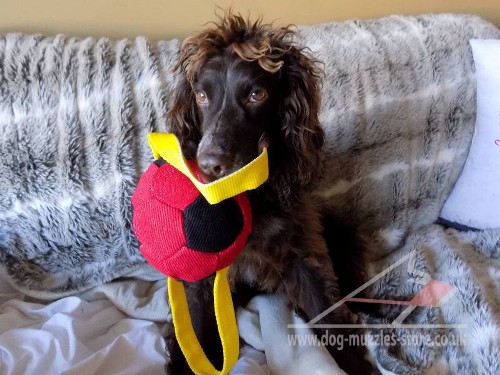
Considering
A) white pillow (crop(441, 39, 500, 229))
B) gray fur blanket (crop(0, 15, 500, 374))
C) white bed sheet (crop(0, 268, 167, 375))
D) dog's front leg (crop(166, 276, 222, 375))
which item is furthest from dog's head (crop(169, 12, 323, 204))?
white pillow (crop(441, 39, 500, 229))

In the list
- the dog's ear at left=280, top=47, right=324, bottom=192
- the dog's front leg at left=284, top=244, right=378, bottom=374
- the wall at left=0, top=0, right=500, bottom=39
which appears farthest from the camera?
the wall at left=0, top=0, right=500, bottom=39

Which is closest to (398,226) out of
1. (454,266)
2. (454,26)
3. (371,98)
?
(454,266)

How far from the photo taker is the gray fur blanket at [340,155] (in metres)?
1.35

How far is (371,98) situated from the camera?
60.0 inches

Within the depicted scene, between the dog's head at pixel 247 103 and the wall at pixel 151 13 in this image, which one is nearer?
the dog's head at pixel 247 103

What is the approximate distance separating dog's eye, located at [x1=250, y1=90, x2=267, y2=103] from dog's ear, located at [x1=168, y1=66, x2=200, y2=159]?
0.57ft

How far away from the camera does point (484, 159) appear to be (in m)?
1.58

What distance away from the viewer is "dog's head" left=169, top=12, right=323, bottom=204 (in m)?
1.04

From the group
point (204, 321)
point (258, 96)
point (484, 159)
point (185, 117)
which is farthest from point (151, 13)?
point (484, 159)

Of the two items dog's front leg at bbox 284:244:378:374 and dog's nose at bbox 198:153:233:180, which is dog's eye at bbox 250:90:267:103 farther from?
dog's front leg at bbox 284:244:378:374

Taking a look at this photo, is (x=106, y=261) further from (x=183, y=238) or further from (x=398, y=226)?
(x=398, y=226)

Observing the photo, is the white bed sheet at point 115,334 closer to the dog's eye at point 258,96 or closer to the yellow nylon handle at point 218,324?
the yellow nylon handle at point 218,324

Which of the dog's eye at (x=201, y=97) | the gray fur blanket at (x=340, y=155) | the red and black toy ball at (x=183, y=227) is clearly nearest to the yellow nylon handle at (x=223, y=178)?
the red and black toy ball at (x=183, y=227)

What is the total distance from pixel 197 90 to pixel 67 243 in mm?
604
